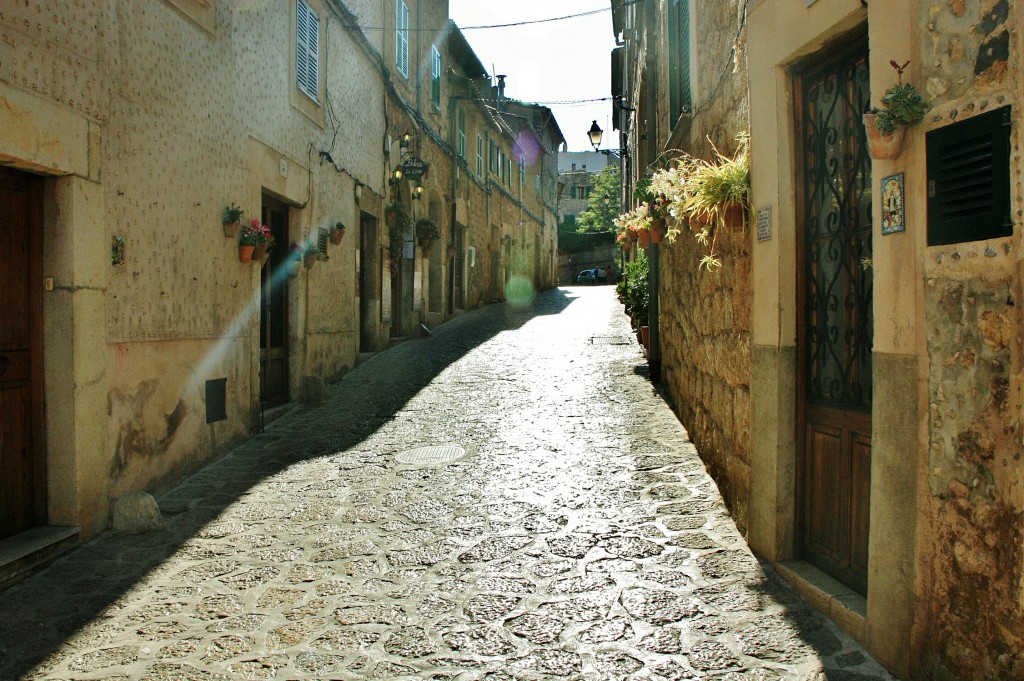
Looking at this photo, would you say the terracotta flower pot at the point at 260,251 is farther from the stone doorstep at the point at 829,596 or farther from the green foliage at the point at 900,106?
the green foliage at the point at 900,106

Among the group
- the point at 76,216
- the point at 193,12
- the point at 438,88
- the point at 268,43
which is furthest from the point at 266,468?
the point at 438,88

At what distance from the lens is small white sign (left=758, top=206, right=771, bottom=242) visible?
3902mm

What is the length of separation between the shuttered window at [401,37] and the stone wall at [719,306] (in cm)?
769

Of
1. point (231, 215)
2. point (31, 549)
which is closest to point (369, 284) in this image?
point (231, 215)

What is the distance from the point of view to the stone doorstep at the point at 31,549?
3.90 metres

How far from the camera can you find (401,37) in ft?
44.0

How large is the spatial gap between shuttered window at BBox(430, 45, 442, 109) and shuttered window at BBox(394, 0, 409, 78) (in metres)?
1.84

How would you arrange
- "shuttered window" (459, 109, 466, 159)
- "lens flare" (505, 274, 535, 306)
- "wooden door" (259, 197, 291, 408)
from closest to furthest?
"wooden door" (259, 197, 291, 408) → "shuttered window" (459, 109, 466, 159) → "lens flare" (505, 274, 535, 306)

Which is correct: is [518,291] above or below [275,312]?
above

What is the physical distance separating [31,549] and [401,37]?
11.5 metres

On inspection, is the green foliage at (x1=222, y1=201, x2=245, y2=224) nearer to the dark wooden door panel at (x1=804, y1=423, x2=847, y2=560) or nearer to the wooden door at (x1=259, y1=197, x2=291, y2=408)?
the wooden door at (x1=259, y1=197, x2=291, y2=408)

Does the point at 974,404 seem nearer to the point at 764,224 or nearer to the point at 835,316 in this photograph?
the point at 835,316

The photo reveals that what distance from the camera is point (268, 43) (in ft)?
25.2

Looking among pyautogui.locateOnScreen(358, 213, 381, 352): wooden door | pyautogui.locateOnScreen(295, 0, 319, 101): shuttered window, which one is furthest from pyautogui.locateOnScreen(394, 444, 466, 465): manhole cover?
pyautogui.locateOnScreen(358, 213, 381, 352): wooden door
